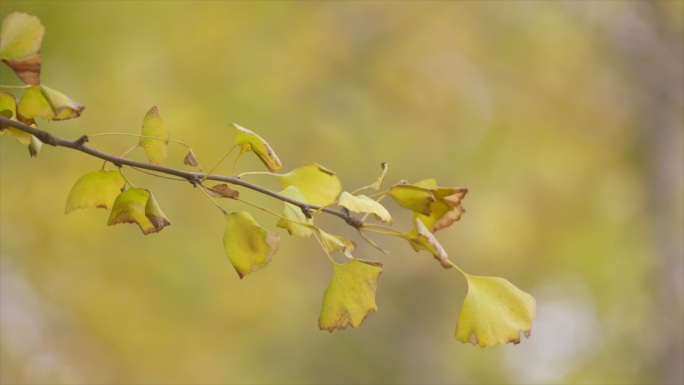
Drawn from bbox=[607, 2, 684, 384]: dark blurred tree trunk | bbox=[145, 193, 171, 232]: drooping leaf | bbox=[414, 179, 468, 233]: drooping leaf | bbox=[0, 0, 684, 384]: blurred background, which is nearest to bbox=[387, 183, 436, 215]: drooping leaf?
bbox=[414, 179, 468, 233]: drooping leaf

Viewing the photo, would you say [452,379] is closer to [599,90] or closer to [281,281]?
[281,281]

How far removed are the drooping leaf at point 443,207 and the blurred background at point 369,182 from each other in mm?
1503

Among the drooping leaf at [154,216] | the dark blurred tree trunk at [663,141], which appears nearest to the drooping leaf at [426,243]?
the drooping leaf at [154,216]

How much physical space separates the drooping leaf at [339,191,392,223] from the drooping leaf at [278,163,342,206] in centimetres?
6

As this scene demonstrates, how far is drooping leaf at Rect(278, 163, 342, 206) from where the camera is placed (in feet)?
1.75

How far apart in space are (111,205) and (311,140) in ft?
8.88

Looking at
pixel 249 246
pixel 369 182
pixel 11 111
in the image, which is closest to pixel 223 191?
pixel 249 246

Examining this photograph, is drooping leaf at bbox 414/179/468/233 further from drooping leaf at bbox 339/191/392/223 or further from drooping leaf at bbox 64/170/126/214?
drooping leaf at bbox 64/170/126/214

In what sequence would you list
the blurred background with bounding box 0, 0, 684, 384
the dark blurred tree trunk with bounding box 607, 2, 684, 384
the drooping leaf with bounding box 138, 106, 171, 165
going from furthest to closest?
the dark blurred tree trunk with bounding box 607, 2, 684, 384, the blurred background with bounding box 0, 0, 684, 384, the drooping leaf with bounding box 138, 106, 171, 165

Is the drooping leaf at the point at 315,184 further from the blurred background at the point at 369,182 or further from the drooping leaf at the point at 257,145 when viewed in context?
the blurred background at the point at 369,182

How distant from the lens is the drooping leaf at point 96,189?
490mm

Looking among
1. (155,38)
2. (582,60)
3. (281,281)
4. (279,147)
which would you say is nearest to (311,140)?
(279,147)

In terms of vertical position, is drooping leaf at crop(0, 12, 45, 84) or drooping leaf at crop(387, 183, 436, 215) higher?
drooping leaf at crop(387, 183, 436, 215)

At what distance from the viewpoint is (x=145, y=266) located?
2408 millimetres
